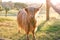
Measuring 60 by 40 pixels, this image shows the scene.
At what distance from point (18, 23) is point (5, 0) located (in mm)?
352

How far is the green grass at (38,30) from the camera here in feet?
5.68

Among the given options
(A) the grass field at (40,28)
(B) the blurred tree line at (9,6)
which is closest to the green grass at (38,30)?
(A) the grass field at (40,28)

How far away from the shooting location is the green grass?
1.73 meters

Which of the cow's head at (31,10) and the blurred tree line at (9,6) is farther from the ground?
the blurred tree line at (9,6)

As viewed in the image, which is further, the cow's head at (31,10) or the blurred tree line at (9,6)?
the blurred tree line at (9,6)

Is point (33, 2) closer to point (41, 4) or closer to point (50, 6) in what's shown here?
point (41, 4)

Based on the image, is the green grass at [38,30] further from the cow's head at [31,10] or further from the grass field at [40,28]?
the cow's head at [31,10]

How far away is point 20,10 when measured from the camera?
71.5 inches

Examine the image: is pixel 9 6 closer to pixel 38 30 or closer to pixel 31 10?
pixel 31 10

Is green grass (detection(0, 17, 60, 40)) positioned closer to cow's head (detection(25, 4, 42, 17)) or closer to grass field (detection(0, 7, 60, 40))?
grass field (detection(0, 7, 60, 40))

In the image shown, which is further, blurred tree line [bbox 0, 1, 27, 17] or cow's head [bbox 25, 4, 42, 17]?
blurred tree line [bbox 0, 1, 27, 17]

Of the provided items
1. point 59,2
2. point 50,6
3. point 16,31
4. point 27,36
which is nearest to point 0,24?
point 16,31

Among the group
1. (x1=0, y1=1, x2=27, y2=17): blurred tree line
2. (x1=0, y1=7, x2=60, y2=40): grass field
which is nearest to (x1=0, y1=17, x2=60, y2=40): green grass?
(x1=0, y1=7, x2=60, y2=40): grass field

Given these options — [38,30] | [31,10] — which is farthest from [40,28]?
[31,10]
